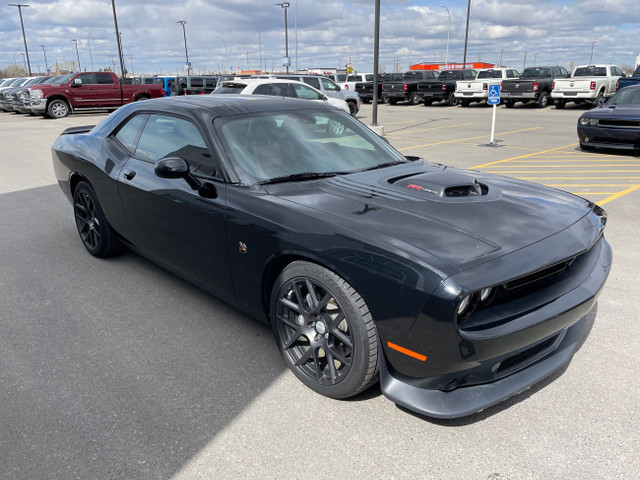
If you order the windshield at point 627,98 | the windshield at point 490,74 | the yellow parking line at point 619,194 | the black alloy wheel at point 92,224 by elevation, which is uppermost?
the windshield at point 490,74

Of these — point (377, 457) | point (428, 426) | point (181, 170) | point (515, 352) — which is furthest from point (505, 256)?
point (181, 170)

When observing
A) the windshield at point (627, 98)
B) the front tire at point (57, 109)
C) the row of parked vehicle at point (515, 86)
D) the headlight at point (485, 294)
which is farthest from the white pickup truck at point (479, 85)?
the headlight at point (485, 294)

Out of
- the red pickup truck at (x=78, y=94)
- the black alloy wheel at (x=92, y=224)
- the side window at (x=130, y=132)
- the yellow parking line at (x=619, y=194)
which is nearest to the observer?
the side window at (x=130, y=132)

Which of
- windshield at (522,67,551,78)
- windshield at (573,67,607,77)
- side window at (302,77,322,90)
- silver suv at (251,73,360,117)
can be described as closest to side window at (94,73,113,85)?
silver suv at (251,73,360,117)

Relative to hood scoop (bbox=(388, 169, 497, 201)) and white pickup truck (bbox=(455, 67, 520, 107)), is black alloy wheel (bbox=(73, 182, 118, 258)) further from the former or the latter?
white pickup truck (bbox=(455, 67, 520, 107))

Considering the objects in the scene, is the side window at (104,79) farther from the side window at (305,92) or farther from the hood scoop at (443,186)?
the hood scoop at (443,186)

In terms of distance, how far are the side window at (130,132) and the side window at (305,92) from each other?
10.9 m

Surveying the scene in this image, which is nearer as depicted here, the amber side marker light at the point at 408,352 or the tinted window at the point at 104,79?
the amber side marker light at the point at 408,352

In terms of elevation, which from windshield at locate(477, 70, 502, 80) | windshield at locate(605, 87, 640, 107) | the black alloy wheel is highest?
windshield at locate(477, 70, 502, 80)

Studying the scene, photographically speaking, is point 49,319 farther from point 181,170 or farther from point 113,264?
point 181,170

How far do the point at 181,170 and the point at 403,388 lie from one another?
74.7 inches

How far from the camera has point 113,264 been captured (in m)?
4.83

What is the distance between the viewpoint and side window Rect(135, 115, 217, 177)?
344cm

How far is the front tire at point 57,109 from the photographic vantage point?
22609 millimetres
